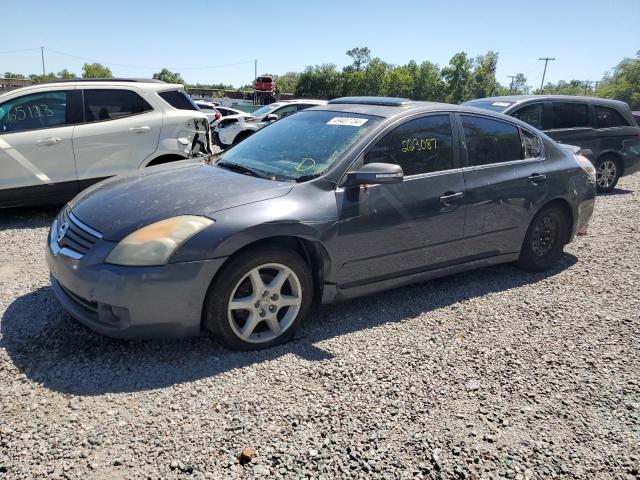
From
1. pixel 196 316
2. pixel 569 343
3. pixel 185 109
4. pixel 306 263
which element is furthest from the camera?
pixel 185 109

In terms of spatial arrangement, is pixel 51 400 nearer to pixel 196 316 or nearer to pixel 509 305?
pixel 196 316

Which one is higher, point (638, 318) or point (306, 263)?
point (306, 263)

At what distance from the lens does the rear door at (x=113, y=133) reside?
19.8 feet

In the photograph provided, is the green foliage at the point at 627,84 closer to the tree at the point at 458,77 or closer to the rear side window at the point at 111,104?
the tree at the point at 458,77

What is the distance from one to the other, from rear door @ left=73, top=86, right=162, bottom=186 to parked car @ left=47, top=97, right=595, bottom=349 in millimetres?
2718

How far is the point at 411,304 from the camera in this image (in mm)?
3982

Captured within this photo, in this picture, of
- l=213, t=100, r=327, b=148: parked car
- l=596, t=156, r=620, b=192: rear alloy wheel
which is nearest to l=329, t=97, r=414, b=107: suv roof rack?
l=596, t=156, r=620, b=192: rear alloy wheel

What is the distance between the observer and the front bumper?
2709 mm

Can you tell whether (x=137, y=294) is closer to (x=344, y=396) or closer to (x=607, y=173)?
(x=344, y=396)

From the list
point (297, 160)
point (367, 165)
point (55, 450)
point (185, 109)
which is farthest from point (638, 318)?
point (185, 109)

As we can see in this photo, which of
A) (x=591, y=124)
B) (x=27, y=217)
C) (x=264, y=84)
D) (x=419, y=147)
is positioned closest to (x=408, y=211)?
(x=419, y=147)

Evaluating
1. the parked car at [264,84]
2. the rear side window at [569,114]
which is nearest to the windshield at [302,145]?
the rear side window at [569,114]

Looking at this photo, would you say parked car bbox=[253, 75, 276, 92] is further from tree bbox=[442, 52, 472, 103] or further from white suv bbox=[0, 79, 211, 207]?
white suv bbox=[0, 79, 211, 207]

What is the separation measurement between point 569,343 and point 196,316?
2.63 m
